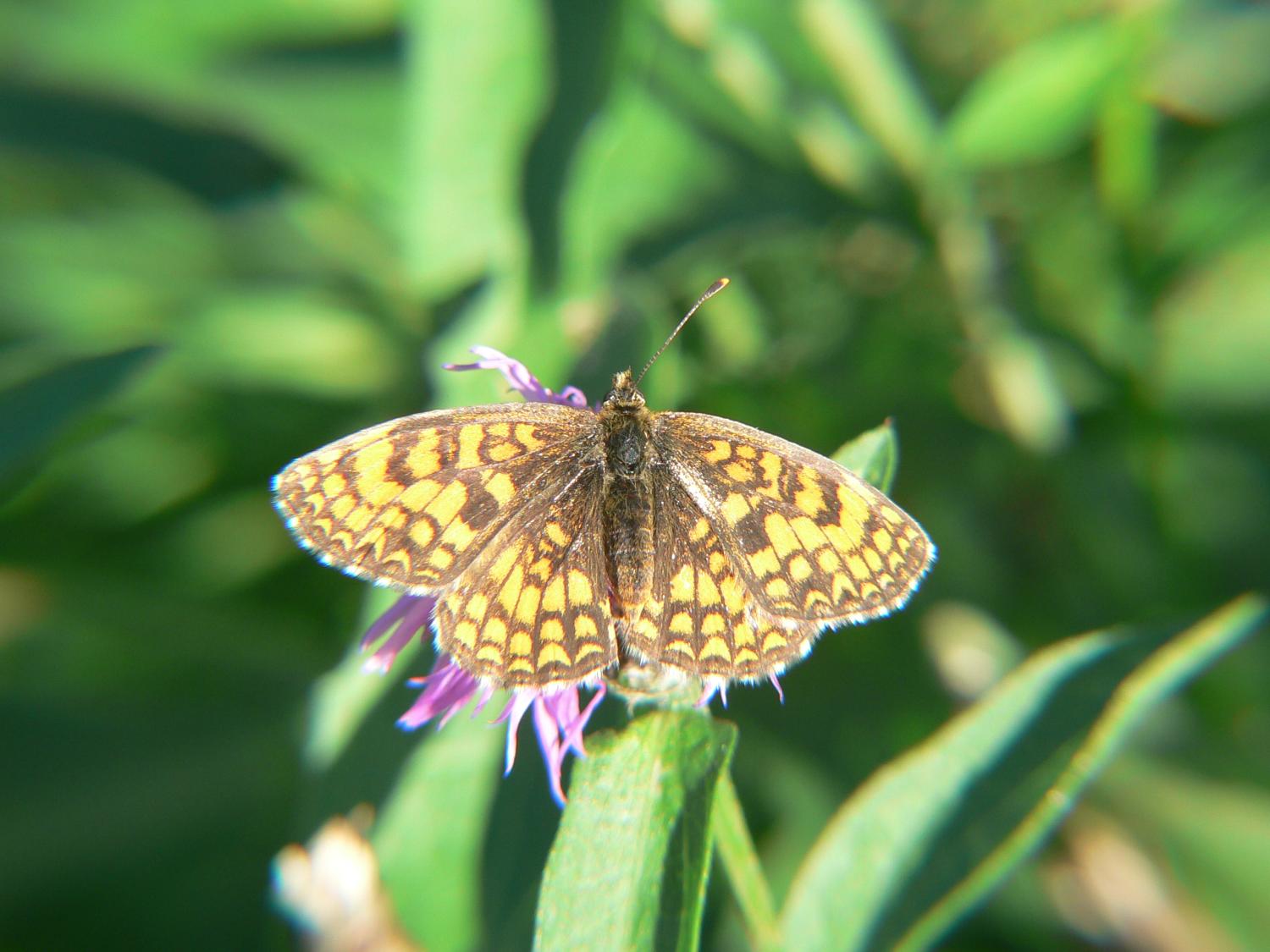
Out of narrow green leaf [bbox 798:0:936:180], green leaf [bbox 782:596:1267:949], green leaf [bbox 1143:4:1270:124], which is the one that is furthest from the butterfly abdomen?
green leaf [bbox 1143:4:1270:124]

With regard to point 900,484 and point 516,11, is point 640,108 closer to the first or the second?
point 516,11

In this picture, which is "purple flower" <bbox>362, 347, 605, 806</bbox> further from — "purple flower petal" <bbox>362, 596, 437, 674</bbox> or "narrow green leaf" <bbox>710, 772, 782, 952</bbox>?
"narrow green leaf" <bbox>710, 772, 782, 952</bbox>

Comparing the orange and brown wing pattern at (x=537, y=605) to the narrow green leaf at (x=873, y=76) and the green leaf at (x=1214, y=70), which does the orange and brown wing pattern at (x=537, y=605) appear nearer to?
the narrow green leaf at (x=873, y=76)

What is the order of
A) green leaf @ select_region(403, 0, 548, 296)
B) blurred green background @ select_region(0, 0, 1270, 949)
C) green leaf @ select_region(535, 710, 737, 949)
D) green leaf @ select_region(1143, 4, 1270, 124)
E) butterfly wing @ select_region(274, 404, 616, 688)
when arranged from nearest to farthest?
green leaf @ select_region(535, 710, 737, 949) < butterfly wing @ select_region(274, 404, 616, 688) < green leaf @ select_region(403, 0, 548, 296) < blurred green background @ select_region(0, 0, 1270, 949) < green leaf @ select_region(1143, 4, 1270, 124)

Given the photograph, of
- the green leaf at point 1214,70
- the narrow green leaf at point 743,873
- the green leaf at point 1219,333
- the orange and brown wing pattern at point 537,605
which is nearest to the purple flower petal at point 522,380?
the orange and brown wing pattern at point 537,605

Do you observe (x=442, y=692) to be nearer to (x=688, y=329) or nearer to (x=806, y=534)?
(x=806, y=534)

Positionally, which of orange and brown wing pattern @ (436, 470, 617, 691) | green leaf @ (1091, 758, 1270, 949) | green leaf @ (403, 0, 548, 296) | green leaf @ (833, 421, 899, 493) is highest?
green leaf @ (403, 0, 548, 296)
